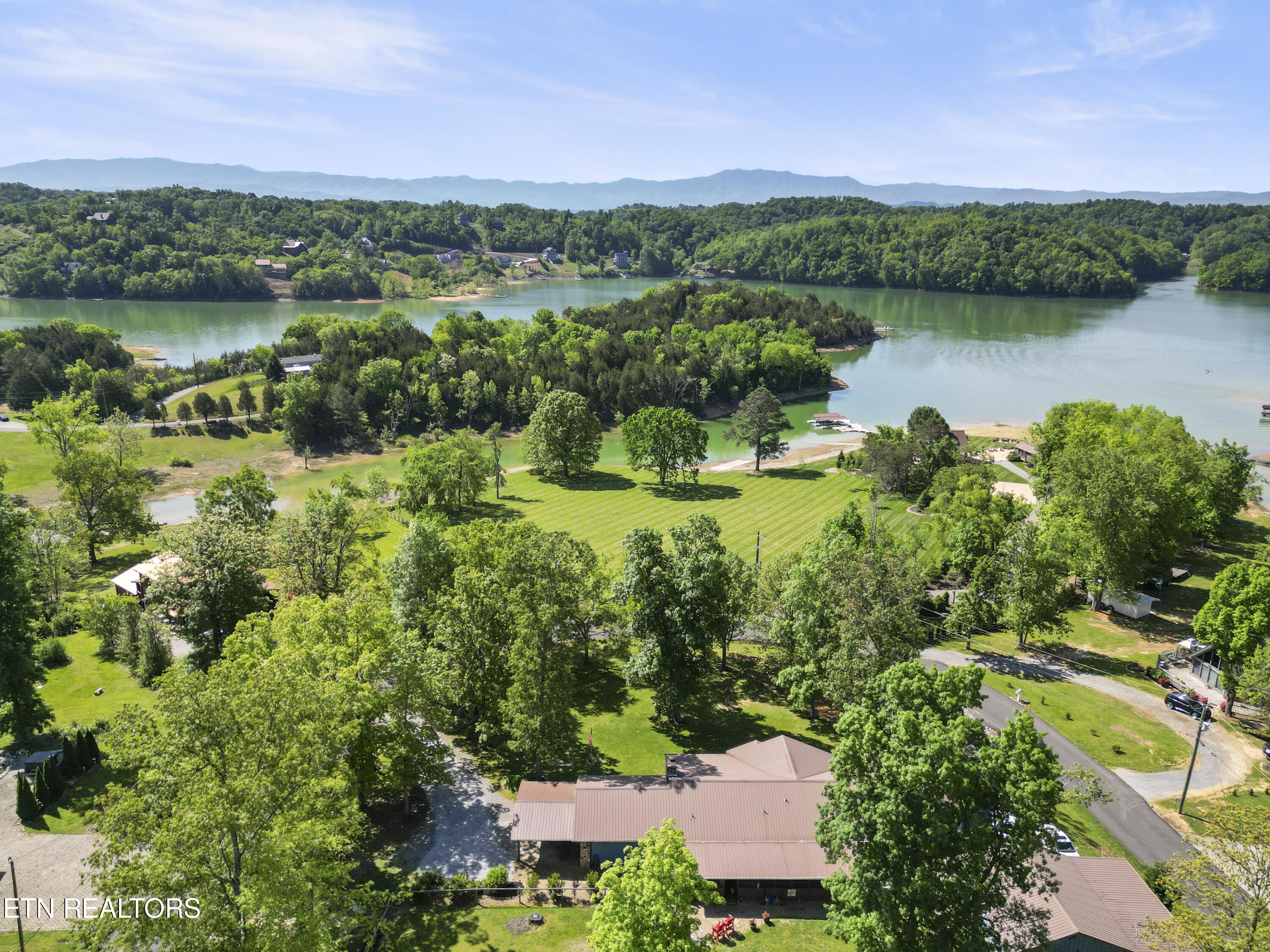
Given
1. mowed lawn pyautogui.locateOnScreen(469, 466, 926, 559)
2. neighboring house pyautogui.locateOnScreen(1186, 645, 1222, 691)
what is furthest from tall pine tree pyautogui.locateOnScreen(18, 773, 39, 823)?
neighboring house pyautogui.locateOnScreen(1186, 645, 1222, 691)

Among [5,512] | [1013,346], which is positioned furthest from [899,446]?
[1013,346]

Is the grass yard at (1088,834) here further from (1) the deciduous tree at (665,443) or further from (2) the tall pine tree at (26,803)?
(1) the deciduous tree at (665,443)

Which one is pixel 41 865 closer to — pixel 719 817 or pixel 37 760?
pixel 37 760

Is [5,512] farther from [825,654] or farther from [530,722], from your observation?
[825,654]

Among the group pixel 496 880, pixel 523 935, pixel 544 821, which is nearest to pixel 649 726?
pixel 544 821

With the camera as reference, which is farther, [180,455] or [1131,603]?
[180,455]

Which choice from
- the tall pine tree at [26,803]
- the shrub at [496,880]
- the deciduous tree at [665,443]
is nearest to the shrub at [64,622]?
the tall pine tree at [26,803]

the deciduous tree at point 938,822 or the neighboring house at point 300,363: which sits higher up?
the neighboring house at point 300,363

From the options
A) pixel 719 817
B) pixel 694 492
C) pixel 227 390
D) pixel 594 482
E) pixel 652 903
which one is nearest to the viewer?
pixel 652 903
